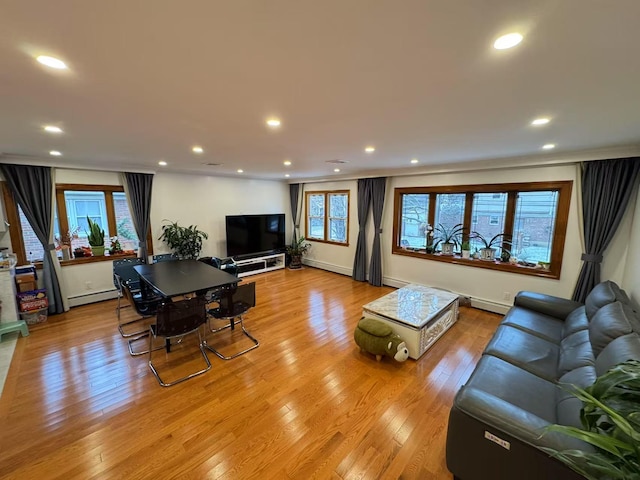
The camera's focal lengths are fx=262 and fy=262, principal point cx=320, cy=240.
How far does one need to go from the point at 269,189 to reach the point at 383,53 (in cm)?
593

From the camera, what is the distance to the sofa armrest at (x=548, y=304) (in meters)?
2.91

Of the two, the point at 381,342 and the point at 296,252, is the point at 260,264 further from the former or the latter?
the point at 381,342

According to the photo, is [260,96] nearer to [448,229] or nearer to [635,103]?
→ [635,103]

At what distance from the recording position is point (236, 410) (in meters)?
2.22

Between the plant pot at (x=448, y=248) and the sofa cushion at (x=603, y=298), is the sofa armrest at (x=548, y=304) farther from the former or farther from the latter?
the plant pot at (x=448, y=248)

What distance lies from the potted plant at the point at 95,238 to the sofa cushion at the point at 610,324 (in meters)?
6.44

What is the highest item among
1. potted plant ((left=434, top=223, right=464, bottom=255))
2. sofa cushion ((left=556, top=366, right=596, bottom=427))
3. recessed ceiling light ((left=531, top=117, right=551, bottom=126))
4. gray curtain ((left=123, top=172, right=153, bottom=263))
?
recessed ceiling light ((left=531, top=117, right=551, bottom=126))

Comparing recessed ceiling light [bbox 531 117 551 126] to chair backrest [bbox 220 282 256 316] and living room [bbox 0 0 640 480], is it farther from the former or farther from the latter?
chair backrest [bbox 220 282 256 316]

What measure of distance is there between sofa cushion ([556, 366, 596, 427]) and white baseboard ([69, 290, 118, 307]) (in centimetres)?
600

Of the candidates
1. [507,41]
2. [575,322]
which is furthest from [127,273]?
[575,322]

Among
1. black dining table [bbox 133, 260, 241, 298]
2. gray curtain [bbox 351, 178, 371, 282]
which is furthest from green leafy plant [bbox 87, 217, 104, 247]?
gray curtain [bbox 351, 178, 371, 282]

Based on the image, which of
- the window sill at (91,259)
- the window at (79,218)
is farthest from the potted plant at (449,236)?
the window sill at (91,259)

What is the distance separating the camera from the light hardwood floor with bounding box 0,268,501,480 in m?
1.76

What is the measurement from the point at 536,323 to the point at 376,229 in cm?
311
